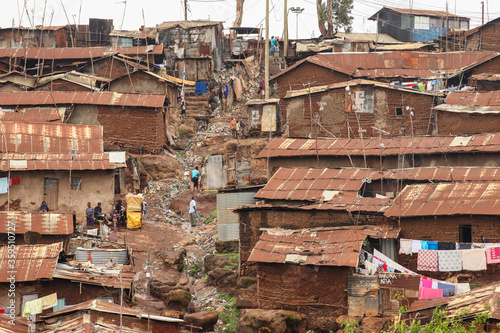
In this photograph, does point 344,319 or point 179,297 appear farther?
→ point 179,297

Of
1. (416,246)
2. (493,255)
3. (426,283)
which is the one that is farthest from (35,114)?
(493,255)

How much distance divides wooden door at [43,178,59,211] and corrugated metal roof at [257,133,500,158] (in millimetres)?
7183

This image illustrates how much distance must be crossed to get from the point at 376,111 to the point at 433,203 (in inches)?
427

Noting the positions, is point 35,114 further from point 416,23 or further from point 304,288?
point 416,23

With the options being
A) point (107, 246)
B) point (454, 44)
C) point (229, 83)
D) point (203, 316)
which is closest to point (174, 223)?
point (107, 246)

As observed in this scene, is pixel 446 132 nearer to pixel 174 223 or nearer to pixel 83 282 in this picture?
pixel 174 223

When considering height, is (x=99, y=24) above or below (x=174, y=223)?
above

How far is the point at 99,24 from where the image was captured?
152ft

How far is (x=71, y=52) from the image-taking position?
40.6 m

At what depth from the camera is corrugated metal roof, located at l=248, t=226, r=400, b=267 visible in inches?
683

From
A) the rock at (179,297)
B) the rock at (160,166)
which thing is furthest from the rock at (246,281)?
the rock at (160,166)

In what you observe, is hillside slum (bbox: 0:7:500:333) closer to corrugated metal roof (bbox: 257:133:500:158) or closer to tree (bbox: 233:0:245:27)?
corrugated metal roof (bbox: 257:133:500:158)

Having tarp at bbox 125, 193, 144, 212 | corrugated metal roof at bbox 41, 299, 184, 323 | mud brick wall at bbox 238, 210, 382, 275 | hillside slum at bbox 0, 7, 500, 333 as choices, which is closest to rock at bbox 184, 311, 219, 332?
hillside slum at bbox 0, 7, 500, 333

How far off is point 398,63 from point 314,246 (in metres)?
→ 18.0
